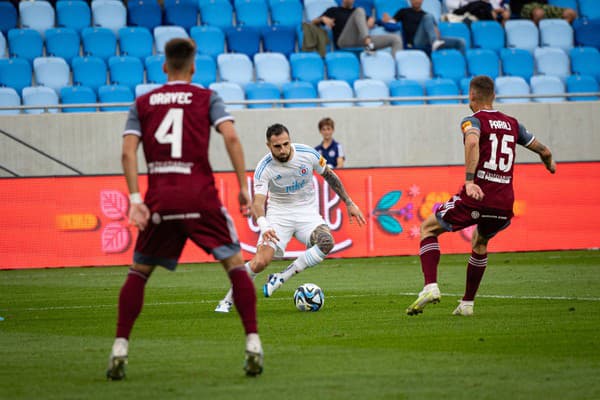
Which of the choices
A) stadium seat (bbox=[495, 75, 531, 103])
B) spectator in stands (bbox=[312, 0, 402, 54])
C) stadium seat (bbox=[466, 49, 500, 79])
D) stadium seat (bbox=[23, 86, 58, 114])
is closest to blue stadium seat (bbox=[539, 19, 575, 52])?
stadium seat (bbox=[466, 49, 500, 79])

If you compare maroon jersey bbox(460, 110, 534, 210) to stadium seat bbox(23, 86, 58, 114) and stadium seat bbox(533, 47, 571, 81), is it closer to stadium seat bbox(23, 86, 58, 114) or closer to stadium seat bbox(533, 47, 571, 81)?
stadium seat bbox(23, 86, 58, 114)

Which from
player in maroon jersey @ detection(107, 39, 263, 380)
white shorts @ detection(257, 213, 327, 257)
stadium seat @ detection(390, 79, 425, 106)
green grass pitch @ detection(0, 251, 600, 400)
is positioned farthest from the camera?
stadium seat @ detection(390, 79, 425, 106)

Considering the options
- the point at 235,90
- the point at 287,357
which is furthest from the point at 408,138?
the point at 287,357

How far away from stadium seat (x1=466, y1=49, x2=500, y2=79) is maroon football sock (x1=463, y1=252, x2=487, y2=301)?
14.8 metres

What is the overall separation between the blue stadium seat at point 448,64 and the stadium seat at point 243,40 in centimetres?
411

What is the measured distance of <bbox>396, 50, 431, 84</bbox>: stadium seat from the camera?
78.6 feet

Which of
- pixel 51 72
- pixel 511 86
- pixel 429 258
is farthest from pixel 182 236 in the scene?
pixel 511 86

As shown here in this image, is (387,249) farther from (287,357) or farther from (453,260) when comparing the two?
(287,357)

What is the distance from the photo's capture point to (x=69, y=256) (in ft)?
61.3

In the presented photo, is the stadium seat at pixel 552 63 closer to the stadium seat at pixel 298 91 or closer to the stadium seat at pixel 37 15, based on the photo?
the stadium seat at pixel 298 91

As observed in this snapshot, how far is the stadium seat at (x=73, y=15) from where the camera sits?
2312 cm

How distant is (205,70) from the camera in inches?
883

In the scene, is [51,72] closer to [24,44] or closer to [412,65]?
[24,44]

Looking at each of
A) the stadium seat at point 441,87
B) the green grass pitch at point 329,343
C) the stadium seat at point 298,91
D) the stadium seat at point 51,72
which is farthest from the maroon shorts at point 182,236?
the stadium seat at point 441,87
